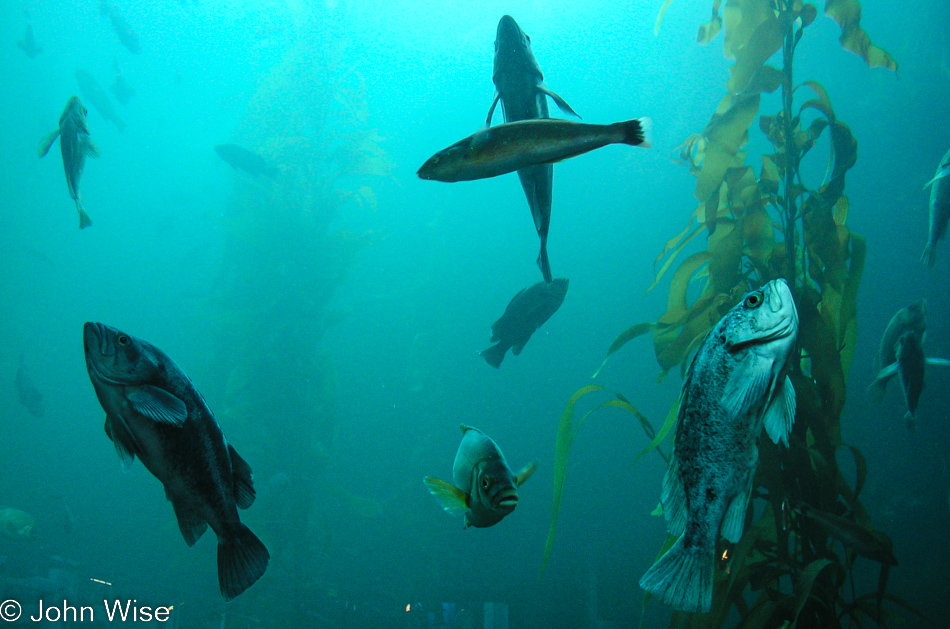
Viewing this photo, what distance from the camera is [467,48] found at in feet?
58.3

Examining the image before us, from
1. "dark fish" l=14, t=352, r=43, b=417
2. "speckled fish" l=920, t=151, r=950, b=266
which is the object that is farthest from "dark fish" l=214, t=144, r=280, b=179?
"speckled fish" l=920, t=151, r=950, b=266

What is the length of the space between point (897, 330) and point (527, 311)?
2.74m

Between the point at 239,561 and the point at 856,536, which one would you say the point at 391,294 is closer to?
the point at 239,561

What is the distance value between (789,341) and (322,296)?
510 inches

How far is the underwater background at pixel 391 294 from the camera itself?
33.6 ft

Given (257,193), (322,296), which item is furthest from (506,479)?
(257,193)

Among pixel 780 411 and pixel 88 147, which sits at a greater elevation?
pixel 88 147

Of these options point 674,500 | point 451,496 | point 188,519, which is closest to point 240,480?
point 188,519

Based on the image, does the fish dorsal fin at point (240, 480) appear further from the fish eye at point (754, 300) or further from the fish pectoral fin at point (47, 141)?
the fish pectoral fin at point (47, 141)

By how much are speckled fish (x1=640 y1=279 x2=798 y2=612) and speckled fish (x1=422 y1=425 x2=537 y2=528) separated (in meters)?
0.50

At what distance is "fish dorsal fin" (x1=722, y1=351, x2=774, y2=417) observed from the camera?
0.85m

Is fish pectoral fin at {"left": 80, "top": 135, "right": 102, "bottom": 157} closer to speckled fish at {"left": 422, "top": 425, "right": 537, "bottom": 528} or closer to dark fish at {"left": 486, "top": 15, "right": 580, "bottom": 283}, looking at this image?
dark fish at {"left": 486, "top": 15, "right": 580, "bottom": 283}

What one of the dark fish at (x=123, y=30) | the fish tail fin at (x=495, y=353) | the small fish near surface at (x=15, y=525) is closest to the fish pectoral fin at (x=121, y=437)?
the fish tail fin at (x=495, y=353)

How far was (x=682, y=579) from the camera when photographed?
91 cm
